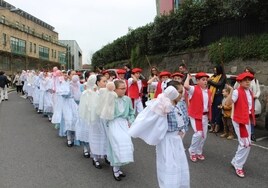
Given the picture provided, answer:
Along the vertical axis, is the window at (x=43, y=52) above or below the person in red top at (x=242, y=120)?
above

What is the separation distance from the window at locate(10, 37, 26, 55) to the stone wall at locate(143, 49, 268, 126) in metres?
35.9

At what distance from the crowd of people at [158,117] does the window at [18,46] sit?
46.5 metres

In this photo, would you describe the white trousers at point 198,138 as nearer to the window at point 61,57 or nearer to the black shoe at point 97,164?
the black shoe at point 97,164

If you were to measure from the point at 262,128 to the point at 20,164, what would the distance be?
693 centimetres

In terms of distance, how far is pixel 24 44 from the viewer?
5900cm

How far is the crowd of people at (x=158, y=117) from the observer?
4.64m

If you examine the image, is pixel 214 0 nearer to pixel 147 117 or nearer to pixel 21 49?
pixel 147 117

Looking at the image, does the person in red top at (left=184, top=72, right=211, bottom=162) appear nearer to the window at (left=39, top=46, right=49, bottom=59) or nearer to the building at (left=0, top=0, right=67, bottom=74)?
the building at (left=0, top=0, right=67, bottom=74)

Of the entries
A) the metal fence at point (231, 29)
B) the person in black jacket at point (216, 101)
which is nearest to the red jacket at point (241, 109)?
the person in black jacket at point (216, 101)

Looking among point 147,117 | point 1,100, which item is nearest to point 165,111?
Result: point 147,117

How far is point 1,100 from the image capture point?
21.3 metres

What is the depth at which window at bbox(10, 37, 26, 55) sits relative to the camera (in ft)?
175

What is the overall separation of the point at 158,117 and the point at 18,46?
55016mm

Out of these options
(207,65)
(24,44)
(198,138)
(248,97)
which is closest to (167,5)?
(207,65)
